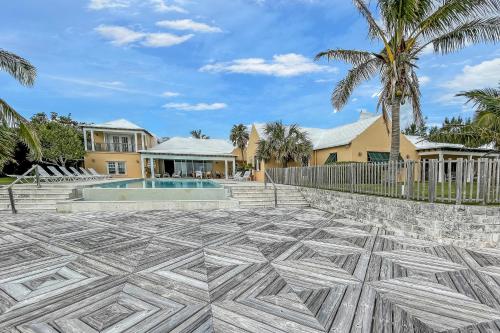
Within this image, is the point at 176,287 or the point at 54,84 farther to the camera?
the point at 54,84

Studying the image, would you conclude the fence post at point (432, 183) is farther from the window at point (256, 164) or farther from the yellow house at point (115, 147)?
the yellow house at point (115, 147)

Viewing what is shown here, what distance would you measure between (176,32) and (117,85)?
10.7 metres

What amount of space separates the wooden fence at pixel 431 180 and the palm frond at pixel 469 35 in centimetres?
564

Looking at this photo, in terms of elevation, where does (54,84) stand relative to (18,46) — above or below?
below

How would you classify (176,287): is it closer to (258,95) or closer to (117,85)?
(117,85)

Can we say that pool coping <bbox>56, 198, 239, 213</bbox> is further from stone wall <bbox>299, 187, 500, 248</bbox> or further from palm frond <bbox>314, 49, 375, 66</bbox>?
palm frond <bbox>314, 49, 375, 66</bbox>

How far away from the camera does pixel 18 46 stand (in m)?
13.1

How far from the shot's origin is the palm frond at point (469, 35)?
828cm

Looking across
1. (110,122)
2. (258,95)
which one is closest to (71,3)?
(110,122)

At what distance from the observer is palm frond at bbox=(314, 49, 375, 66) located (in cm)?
1020

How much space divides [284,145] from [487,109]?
12488 mm

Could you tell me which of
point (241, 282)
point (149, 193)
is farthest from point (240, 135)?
point (241, 282)

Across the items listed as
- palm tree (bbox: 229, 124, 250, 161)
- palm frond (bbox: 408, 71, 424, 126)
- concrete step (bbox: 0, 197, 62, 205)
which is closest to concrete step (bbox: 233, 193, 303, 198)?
palm frond (bbox: 408, 71, 424, 126)

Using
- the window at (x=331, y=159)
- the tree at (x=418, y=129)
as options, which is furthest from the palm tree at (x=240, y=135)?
the tree at (x=418, y=129)
